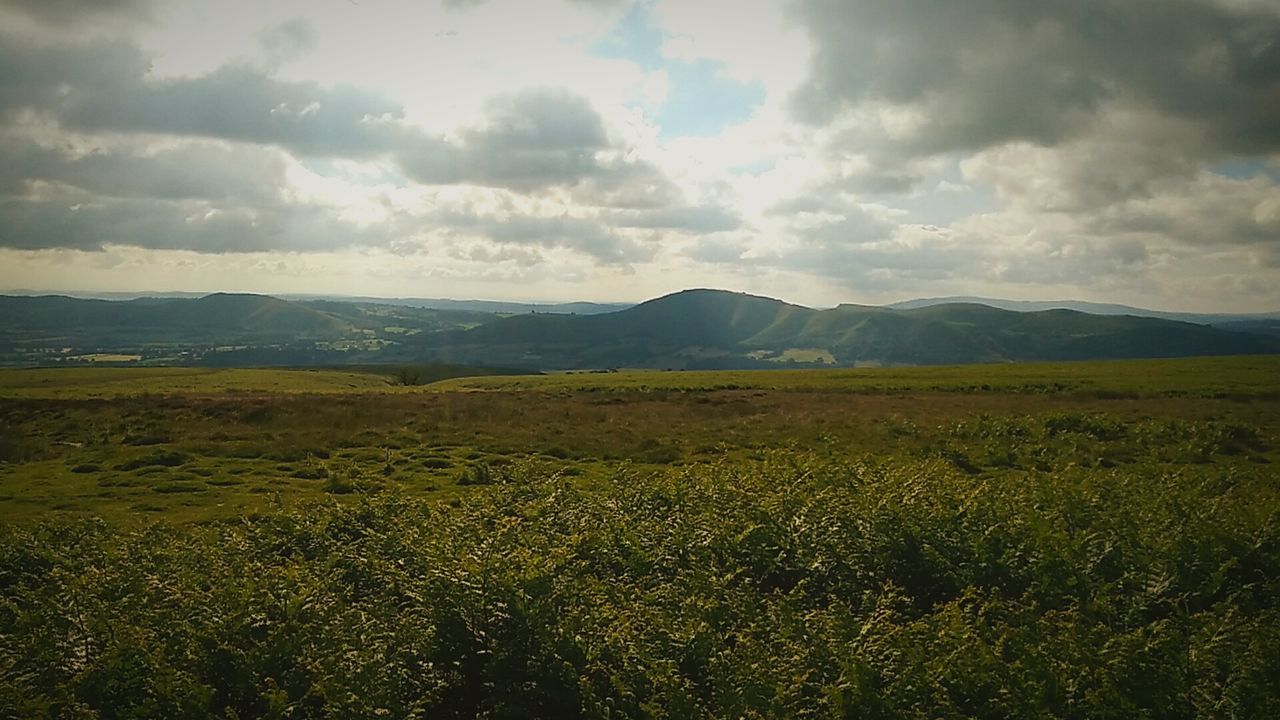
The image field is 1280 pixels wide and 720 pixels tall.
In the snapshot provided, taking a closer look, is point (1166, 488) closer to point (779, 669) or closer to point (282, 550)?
point (779, 669)

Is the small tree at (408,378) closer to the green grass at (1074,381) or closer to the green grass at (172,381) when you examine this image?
the green grass at (172,381)

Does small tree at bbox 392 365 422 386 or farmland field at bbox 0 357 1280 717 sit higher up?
farmland field at bbox 0 357 1280 717

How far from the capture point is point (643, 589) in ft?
45.5

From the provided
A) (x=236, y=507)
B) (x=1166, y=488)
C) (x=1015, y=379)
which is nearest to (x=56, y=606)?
(x=236, y=507)

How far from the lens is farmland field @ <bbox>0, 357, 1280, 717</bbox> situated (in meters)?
9.69

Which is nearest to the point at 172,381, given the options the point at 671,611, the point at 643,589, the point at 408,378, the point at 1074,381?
the point at 408,378

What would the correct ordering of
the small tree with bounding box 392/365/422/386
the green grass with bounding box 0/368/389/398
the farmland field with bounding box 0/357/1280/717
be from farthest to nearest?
the small tree with bounding box 392/365/422/386 → the green grass with bounding box 0/368/389/398 → the farmland field with bounding box 0/357/1280/717

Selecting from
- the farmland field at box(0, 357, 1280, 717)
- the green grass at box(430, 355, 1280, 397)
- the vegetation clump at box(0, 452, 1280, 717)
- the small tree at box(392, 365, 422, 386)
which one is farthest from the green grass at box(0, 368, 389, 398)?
the vegetation clump at box(0, 452, 1280, 717)

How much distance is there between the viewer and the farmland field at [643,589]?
969 centimetres

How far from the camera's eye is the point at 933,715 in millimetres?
9438

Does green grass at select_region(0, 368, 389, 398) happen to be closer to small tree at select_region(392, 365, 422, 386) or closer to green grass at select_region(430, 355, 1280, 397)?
small tree at select_region(392, 365, 422, 386)

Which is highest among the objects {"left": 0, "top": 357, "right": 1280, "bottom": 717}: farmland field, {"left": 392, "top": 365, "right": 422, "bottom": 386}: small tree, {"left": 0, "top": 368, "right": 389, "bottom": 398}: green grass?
{"left": 0, "top": 357, "right": 1280, "bottom": 717}: farmland field

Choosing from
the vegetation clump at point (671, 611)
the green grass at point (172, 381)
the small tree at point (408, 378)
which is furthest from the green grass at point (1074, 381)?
the vegetation clump at point (671, 611)

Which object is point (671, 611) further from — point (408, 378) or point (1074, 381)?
point (408, 378)
